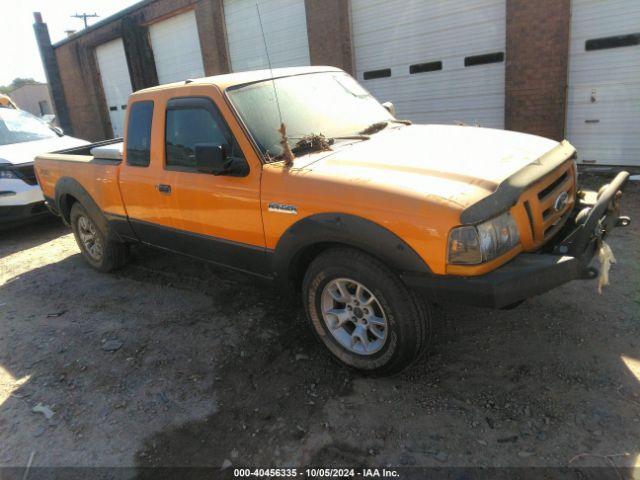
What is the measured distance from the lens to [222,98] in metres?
3.37

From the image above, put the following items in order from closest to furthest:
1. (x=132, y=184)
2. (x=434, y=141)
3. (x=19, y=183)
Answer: (x=434, y=141) → (x=132, y=184) → (x=19, y=183)

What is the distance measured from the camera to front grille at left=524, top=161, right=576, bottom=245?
108 inches

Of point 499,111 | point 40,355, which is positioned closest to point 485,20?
point 499,111

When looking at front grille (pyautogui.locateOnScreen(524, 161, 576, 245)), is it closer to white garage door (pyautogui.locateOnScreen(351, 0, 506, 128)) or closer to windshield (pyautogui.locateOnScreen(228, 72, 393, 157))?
windshield (pyautogui.locateOnScreen(228, 72, 393, 157))

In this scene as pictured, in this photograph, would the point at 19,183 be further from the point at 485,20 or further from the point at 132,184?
the point at 485,20

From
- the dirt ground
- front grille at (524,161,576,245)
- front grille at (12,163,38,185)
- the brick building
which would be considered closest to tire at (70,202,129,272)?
the dirt ground

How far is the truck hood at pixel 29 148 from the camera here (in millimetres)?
7059

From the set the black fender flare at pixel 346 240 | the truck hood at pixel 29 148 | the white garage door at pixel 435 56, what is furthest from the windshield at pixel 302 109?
the white garage door at pixel 435 56

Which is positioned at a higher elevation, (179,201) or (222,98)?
(222,98)

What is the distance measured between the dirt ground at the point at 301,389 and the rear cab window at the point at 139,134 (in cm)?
134

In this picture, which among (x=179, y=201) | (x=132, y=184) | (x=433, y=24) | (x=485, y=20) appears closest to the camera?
(x=179, y=201)

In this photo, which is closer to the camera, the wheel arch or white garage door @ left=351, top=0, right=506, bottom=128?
the wheel arch

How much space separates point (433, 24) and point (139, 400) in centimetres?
843

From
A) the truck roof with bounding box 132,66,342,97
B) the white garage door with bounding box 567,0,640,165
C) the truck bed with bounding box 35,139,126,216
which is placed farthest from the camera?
the white garage door with bounding box 567,0,640,165
